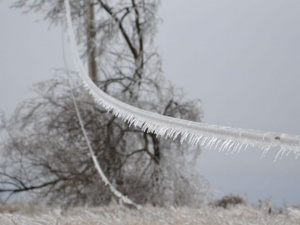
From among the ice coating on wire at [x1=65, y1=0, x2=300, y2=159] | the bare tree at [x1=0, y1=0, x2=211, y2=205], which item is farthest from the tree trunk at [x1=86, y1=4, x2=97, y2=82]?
the ice coating on wire at [x1=65, y1=0, x2=300, y2=159]

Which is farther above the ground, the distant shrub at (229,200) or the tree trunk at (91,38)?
the tree trunk at (91,38)

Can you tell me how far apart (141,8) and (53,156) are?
91.5 inches

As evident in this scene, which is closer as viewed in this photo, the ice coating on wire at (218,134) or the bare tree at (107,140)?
the ice coating on wire at (218,134)

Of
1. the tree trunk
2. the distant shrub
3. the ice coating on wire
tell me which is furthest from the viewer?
the tree trunk

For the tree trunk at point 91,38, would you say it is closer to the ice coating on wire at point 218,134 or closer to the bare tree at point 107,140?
the bare tree at point 107,140

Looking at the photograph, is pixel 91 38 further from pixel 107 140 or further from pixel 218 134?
pixel 218 134

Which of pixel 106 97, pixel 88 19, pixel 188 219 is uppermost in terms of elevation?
pixel 88 19

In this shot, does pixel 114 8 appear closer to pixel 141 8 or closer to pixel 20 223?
pixel 141 8

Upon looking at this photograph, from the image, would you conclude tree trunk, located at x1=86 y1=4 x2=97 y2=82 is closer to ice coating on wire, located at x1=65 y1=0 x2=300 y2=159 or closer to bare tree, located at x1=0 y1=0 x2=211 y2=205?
bare tree, located at x1=0 y1=0 x2=211 y2=205

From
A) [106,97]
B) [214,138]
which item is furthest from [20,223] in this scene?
[214,138]

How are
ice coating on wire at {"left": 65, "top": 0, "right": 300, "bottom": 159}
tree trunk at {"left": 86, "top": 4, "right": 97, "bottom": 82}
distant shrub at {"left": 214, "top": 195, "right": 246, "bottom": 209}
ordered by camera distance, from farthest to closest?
tree trunk at {"left": 86, "top": 4, "right": 97, "bottom": 82}, distant shrub at {"left": 214, "top": 195, "right": 246, "bottom": 209}, ice coating on wire at {"left": 65, "top": 0, "right": 300, "bottom": 159}

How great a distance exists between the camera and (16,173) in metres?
6.72

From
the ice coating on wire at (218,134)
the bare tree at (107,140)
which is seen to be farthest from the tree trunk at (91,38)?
the ice coating on wire at (218,134)

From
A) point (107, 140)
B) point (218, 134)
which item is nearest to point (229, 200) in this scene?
point (107, 140)
